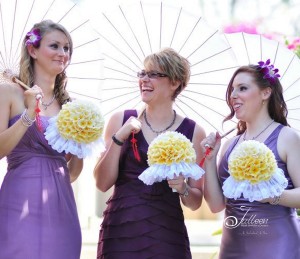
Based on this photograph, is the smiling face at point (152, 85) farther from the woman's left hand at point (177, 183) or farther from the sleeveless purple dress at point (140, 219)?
the woman's left hand at point (177, 183)

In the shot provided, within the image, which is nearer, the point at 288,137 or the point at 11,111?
the point at 11,111

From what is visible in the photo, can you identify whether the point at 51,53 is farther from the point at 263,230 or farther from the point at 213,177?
the point at 263,230

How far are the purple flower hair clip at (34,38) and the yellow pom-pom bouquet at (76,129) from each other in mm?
463

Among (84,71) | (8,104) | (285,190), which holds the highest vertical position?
(84,71)

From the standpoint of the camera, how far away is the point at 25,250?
4301mm

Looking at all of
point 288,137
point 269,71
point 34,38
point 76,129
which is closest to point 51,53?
point 34,38

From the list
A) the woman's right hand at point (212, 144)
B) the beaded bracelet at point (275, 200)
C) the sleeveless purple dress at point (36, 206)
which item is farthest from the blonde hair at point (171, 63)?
the beaded bracelet at point (275, 200)

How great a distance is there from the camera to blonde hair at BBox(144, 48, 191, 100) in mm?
4820

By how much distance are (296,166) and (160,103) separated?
1019mm

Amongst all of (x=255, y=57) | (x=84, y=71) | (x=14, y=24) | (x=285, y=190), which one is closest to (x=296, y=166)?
(x=285, y=190)

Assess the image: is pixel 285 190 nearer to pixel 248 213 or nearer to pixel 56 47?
pixel 248 213

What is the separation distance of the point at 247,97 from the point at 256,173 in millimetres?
637

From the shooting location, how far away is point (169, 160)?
4395 millimetres

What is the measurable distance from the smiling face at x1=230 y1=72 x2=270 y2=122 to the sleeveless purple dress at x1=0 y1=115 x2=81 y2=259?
1.16m
